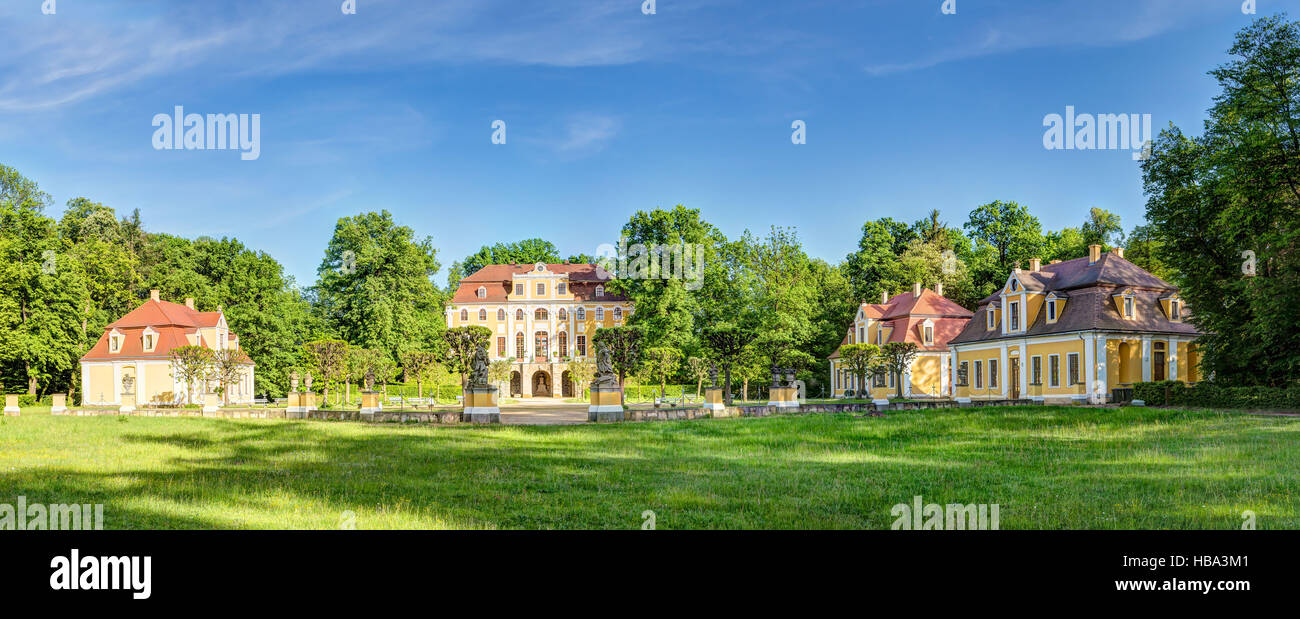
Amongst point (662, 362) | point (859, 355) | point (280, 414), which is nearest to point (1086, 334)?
point (859, 355)

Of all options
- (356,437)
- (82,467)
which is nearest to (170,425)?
(356,437)

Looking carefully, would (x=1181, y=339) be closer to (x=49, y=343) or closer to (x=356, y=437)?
(x=356, y=437)

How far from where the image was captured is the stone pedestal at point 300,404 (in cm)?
3234

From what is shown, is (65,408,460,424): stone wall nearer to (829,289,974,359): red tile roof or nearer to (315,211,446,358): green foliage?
(315,211,446,358): green foliage

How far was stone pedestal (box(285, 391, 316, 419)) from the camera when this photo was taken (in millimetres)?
32344

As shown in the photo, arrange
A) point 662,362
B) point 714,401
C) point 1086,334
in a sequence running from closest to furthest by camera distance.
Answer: point 714,401 < point 1086,334 < point 662,362

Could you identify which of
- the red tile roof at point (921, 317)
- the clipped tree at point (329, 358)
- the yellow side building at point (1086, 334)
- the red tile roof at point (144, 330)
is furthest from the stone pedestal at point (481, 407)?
the red tile roof at point (921, 317)

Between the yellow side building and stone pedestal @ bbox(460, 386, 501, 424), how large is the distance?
22270 millimetres

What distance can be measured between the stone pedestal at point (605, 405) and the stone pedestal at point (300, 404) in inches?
493

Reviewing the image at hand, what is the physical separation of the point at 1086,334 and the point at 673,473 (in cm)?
3042

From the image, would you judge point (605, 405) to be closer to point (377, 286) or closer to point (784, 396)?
point (784, 396)

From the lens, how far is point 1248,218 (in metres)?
28.3

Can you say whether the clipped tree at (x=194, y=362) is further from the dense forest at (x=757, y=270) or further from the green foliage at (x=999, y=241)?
the green foliage at (x=999, y=241)

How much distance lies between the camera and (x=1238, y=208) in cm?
2922
